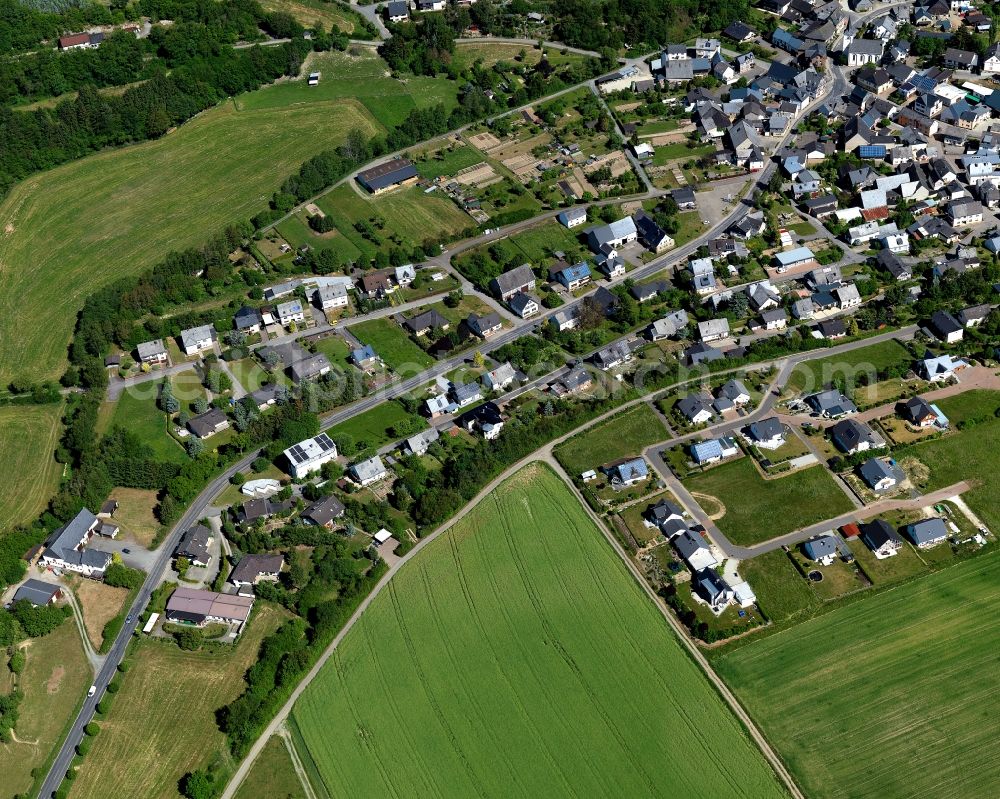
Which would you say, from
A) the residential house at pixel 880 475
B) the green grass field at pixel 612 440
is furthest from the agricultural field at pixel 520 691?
the residential house at pixel 880 475

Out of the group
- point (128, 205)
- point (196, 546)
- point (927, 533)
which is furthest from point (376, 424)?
point (128, 205)

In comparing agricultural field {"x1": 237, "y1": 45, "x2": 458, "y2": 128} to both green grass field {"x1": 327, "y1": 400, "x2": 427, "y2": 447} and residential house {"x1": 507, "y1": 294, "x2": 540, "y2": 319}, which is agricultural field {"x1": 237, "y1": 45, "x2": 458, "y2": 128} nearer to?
residential house {"x1": 507, "y1": 294, "x2": 540, "y2": 319}

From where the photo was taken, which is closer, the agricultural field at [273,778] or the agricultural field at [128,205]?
the agricultural field at [273,778]

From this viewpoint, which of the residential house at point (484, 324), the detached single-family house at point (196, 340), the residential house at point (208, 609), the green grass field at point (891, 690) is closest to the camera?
the green grass field at point (891, 690)

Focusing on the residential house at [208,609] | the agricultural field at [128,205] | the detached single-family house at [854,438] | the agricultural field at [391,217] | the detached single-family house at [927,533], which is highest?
the agricultural field at [128,205]

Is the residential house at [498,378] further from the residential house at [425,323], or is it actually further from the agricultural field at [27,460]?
the agricultural field at [27,460]

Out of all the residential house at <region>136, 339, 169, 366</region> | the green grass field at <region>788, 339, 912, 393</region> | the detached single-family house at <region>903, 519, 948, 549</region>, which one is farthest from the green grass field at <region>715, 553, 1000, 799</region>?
the residential house at <region>136, 339, 169, 366</region>

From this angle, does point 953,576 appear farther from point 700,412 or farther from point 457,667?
point 457,667
